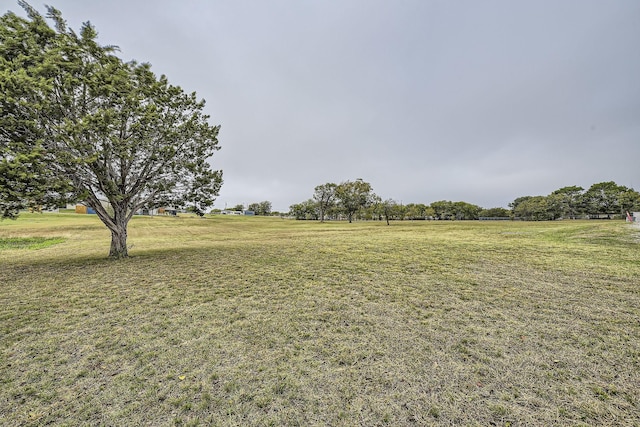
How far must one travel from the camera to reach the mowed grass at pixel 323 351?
8.74ft

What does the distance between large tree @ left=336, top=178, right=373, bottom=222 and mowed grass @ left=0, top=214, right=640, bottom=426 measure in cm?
5870

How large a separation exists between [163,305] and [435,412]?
221 inches

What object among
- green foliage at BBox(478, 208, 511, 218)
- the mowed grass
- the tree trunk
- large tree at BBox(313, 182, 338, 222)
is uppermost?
large tree at BBox(313, 182, 338, 222)

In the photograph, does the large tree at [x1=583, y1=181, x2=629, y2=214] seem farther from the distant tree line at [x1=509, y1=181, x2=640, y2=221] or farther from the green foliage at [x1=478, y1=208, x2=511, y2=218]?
the green foliage at [x1=478, y1=208, x2=511, y2=218]

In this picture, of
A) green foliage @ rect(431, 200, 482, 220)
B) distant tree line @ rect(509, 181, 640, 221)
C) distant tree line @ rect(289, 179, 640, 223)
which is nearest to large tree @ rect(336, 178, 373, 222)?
distant tree line @ rect(289, 179, 640, 223)

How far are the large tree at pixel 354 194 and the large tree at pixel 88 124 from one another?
182ft

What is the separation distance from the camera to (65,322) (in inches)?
191

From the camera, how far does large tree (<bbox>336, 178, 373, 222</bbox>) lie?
217 feet

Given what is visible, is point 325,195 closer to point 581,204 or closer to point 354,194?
point 354,194

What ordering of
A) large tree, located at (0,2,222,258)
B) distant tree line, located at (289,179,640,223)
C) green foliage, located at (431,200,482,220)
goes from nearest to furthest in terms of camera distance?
large tree, located at (0,2,222,258), distant tree line, located at (289,179,640,223), green foliage, located at (431,200,482,220)

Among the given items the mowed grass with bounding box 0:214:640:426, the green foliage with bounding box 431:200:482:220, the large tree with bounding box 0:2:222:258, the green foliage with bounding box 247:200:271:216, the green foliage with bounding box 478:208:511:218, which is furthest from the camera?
the green foliage with bounding box 247:200:271:216

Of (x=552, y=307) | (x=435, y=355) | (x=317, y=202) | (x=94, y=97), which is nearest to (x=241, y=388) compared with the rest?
(x=435, y=355)

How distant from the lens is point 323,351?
12.5 feet

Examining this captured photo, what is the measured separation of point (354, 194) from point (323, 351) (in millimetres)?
63821
